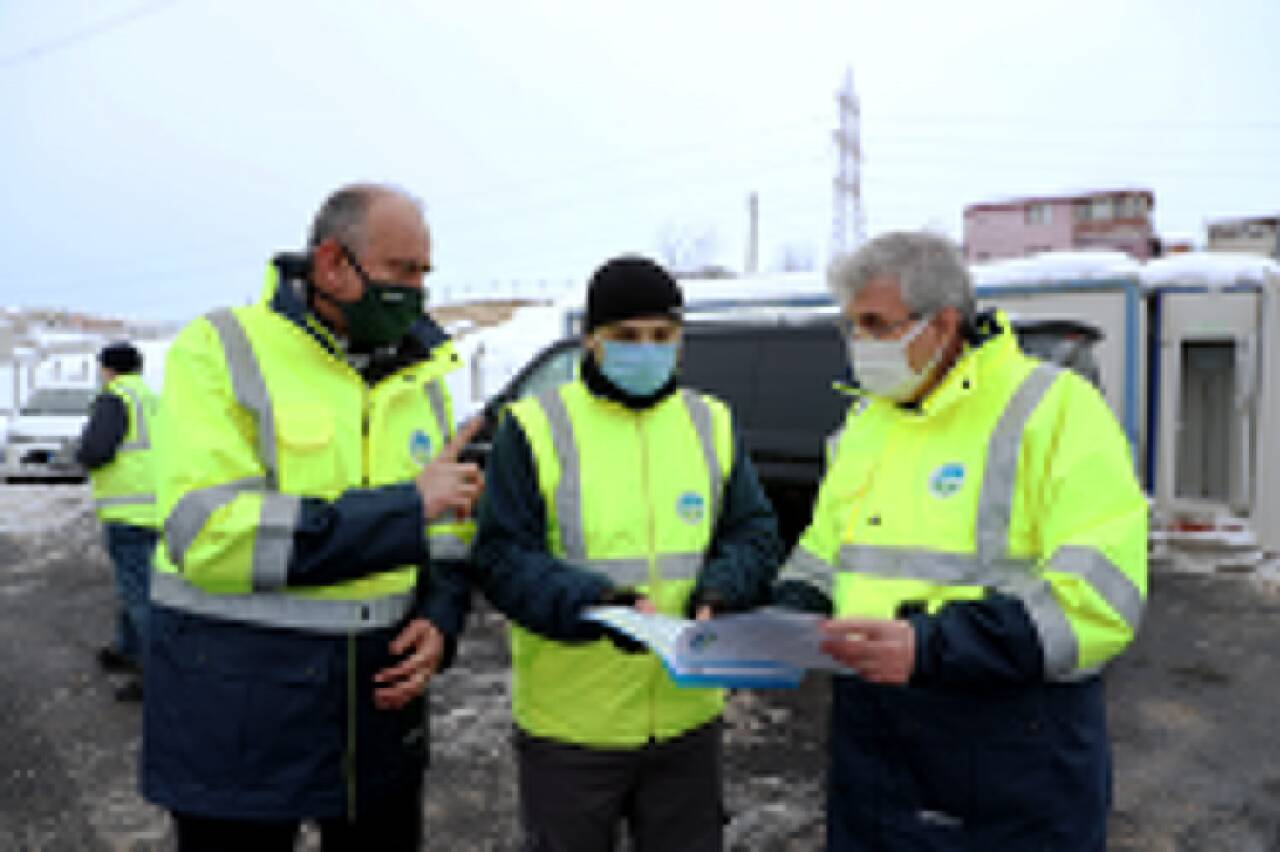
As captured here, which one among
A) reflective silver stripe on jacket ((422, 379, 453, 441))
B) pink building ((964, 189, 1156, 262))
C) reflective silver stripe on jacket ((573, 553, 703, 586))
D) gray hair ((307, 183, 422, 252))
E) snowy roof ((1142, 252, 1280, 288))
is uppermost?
pink building ((964, 189, 1156, 262))

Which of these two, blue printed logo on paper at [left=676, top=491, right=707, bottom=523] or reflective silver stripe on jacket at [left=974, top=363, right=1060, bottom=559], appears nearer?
reflective silver stripe on jacket at [left=974, top=363, right=1060, bottom=559]

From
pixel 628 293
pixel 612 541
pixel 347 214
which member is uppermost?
pixel 347 214

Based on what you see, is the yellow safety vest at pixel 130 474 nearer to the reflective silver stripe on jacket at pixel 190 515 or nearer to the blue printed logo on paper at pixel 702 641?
the reflective silver stripe on jacket at pixel 190 515

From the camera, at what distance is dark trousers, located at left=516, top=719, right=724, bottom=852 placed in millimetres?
2070

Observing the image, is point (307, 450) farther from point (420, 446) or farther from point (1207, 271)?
point (1207, 271)

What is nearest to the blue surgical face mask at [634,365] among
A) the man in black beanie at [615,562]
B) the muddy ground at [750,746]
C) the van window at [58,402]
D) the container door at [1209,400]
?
the man in black beanie at [615,562]

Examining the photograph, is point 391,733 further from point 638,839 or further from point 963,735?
point 963,735

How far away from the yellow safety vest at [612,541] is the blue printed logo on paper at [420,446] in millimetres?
225

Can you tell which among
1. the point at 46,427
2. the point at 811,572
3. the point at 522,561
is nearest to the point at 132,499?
the point at 522,561

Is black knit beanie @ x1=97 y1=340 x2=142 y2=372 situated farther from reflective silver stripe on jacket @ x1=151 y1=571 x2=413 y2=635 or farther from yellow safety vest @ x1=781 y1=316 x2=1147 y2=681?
yellow safety vest @ x1=781 y1=316 x2=1147 y2=681

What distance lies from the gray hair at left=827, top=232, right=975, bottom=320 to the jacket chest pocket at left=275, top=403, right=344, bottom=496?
1144mm

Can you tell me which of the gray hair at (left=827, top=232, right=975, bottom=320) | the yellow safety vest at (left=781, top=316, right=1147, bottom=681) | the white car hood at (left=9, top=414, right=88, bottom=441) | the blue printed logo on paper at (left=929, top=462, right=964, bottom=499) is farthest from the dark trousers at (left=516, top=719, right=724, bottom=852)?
the white car hood at (left=9, top=414, right=88, bottom=441)

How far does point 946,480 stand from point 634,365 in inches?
31.1

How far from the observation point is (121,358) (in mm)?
5324
